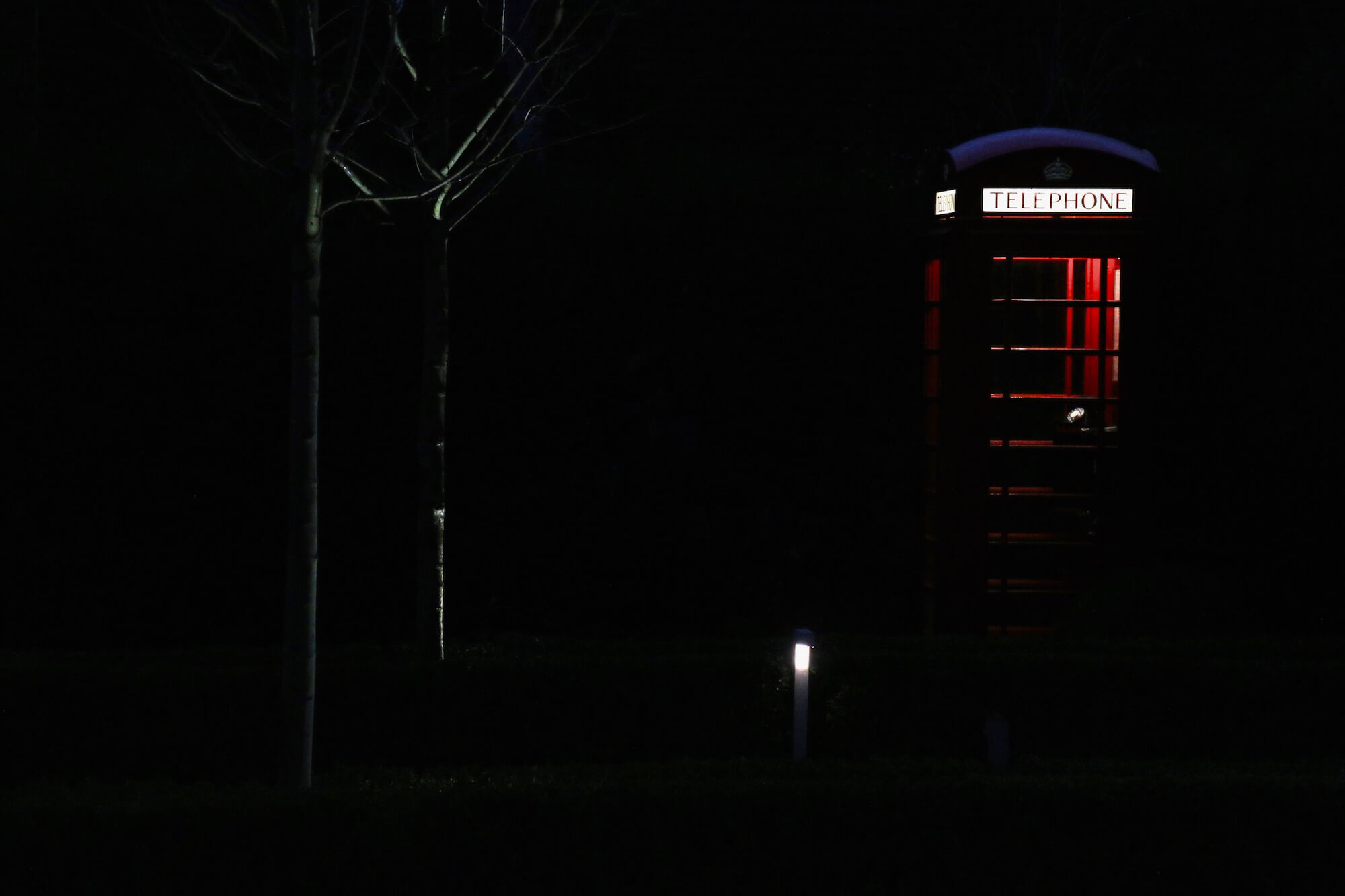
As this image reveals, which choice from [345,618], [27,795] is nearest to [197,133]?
[345,618]

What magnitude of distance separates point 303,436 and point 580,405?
376cm

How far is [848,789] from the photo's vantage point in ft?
15.1

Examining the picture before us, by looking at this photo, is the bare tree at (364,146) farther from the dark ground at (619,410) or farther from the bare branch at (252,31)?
the dark ground at (619,410)

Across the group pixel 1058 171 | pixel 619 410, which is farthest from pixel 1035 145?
pixel 619 410

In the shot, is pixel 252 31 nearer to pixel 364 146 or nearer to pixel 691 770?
pixel 691 770

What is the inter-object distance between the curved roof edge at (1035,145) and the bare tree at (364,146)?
214 cm

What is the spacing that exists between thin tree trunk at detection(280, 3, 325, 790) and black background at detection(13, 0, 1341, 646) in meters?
3.28

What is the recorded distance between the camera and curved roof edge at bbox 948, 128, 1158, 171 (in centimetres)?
794

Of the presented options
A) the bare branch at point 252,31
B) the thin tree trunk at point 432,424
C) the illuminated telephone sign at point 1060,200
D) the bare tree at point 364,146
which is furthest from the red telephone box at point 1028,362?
the bare branch at point 252,31

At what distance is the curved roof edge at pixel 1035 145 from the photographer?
26.1ft

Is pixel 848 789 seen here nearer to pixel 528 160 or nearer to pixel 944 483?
pixel 944 483

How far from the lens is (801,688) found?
596 centimetres

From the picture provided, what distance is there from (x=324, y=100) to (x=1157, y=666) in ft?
14.2

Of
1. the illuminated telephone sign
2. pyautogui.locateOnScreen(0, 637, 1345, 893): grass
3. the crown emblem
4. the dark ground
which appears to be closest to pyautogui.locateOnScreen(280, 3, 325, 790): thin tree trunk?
pyautogui.locateOnScreen(0, 637, 1345, 893): grass
